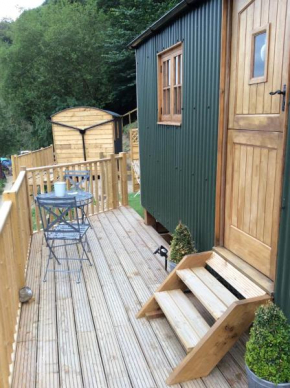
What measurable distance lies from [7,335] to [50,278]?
1499mm

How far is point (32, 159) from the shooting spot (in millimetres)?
11047

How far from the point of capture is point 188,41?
3.63 meters

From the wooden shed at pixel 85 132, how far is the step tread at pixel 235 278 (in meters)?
10.6

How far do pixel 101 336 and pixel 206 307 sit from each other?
908 mm

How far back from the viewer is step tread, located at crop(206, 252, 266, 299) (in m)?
2.37

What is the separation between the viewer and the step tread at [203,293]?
2.41 m

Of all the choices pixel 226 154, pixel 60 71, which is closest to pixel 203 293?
pixel 226 154

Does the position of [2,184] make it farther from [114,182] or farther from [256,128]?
[256,128]

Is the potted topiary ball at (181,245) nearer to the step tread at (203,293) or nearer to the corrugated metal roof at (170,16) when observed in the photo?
the step tread at (203,293)

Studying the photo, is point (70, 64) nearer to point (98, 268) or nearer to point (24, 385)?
point (98, 268)

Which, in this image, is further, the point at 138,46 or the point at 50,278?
the point at 138,46

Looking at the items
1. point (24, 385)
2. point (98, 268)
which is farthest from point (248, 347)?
point (98, 268)

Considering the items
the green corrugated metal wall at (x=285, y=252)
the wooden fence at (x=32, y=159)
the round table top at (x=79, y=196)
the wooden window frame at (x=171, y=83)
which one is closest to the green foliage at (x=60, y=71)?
the wooden fence at (x=32, y=159)

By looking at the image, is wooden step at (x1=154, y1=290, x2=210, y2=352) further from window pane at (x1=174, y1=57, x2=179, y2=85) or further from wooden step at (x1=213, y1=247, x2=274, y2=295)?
window pane at (x1=174, y1=57, x2=179, y2=85)
